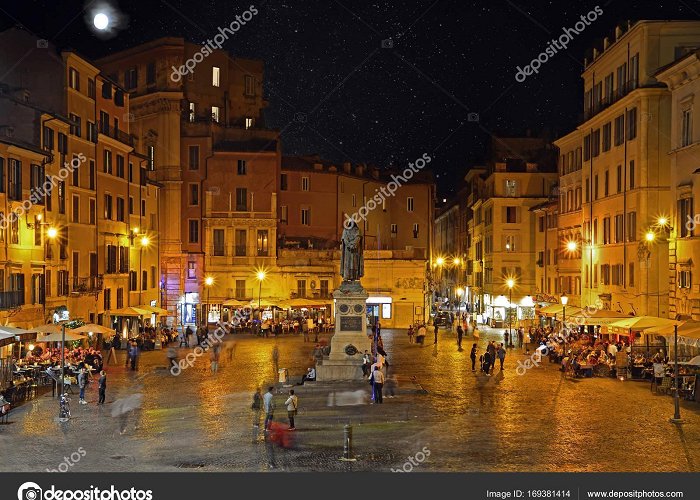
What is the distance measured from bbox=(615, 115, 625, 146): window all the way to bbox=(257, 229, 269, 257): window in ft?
106

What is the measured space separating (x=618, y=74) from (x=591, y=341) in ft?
53.5

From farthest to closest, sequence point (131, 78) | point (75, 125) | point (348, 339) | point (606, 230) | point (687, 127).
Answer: point (131, 78), point (606, 230), point (75, 125), point (687, 127), point (348, 339)

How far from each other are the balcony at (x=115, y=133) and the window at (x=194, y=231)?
42.1 ft

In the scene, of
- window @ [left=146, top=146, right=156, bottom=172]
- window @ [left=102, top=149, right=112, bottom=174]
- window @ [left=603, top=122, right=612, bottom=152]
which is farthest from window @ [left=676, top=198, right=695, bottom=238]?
window @ [left=146, top=146, right=156, bottom=172]

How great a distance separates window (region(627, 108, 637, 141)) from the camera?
47.3 meters

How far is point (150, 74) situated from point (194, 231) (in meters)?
14.0

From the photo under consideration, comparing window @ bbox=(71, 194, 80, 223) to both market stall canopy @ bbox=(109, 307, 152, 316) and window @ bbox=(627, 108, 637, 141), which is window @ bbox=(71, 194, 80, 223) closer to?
market stall canopy @ bbox=(109, 307, 152, 316)

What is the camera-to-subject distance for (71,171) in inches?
1946

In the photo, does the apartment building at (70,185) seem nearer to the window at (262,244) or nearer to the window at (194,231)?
the window at (194,231)

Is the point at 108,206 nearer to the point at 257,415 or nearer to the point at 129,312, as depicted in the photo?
the point at 129,312

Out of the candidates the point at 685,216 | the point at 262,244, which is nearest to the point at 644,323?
the point at 685,216

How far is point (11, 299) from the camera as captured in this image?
39.0 m

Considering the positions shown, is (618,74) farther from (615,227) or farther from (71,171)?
(71,171)

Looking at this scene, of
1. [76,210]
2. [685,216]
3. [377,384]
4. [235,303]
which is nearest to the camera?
[377,384]
